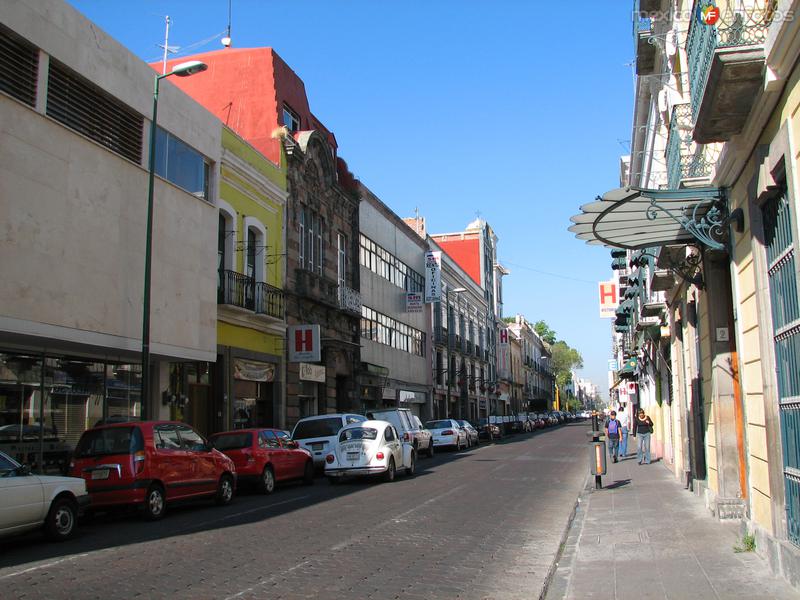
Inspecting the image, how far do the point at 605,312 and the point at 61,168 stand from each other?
4187 cm

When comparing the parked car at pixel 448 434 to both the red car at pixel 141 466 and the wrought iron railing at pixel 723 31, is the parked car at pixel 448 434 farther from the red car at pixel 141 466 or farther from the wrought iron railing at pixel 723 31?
the wrought iron railing at pixel 723 31

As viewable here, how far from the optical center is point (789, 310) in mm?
7230

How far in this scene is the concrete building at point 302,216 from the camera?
29.5 m

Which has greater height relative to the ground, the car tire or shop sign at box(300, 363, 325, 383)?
Answer: shop sign at box(300, 363, 325, 383)

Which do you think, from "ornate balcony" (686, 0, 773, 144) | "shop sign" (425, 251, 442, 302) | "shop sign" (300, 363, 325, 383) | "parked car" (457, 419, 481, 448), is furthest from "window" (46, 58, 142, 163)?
"shop sign" (425, 251, 442, 302)

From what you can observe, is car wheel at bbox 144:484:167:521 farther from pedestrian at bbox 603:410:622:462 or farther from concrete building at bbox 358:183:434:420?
concrete building at bbox 358:183:434:420

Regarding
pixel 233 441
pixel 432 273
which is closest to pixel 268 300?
pixel 233 441

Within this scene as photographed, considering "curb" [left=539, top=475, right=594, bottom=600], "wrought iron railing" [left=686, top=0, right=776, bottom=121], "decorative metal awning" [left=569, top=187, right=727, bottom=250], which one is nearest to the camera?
"wrought iron railing" [left=686, top=0, right=776, bottom=121]

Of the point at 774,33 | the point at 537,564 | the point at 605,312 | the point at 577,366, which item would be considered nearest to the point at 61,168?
the point at 537,564

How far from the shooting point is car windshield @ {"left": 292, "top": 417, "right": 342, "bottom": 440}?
22969 mm

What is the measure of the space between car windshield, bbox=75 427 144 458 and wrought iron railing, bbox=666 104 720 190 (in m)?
10.1

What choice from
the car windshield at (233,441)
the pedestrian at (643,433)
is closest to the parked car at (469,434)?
the pedestrian at (643,433)

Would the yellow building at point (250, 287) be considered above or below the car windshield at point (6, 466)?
above

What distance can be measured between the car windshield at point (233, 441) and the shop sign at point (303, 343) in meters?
9.98
